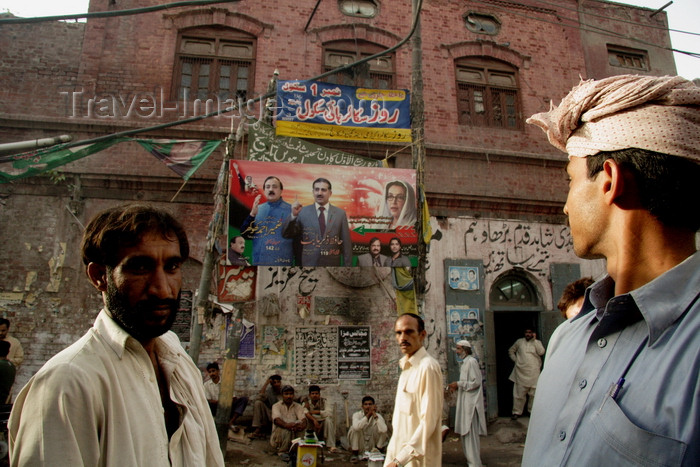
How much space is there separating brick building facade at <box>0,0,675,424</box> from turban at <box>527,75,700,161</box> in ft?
25.1

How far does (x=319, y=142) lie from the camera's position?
945 cm

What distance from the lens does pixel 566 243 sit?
10.2m

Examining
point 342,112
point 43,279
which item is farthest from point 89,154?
point 342,112

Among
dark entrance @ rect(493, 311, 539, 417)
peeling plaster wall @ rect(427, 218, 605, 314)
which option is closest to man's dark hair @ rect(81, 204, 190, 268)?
peeling plaster wall @ rect(427, 218, 605, 314)

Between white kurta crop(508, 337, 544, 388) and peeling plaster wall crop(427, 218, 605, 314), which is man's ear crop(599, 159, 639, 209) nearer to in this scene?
peeling plaster wall crop(427, 218, 605, 314)

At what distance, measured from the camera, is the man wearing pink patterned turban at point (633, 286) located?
94 centimetres

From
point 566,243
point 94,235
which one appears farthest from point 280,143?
point 566,243

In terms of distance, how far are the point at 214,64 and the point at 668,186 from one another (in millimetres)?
10053

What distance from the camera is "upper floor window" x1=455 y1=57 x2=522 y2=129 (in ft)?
34.8

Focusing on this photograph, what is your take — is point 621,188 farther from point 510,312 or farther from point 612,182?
point 510,312

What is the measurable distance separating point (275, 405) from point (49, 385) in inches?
252

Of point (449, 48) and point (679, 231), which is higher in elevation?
point (449, 48)

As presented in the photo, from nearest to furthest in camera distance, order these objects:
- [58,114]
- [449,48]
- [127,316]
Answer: [127,316] → [58,114] → [449,48]

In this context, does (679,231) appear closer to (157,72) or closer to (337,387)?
(337,387)
